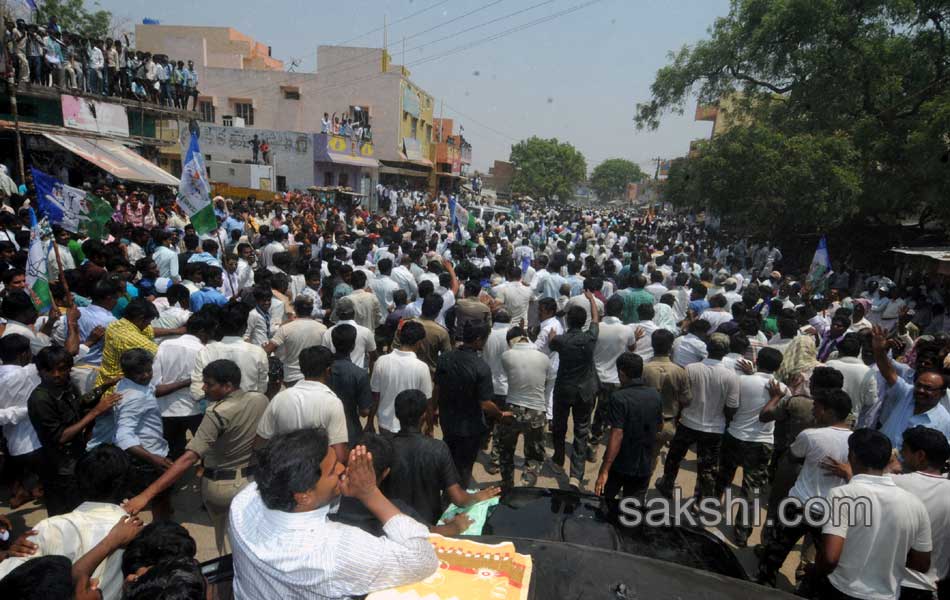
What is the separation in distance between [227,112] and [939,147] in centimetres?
3665

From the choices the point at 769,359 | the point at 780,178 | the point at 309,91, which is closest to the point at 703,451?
the point at 769,359

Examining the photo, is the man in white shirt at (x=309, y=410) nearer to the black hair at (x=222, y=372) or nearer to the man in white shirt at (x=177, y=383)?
the black hair at (x=222, y=372)

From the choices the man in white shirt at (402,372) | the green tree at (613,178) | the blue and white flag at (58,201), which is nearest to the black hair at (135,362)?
the man in white shirt at (402,372)

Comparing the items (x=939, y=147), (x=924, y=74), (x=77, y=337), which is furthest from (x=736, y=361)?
(x=924, y=74)

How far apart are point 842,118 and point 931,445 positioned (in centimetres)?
1795

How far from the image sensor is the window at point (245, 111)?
36.0 metres

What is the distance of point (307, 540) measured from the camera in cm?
163

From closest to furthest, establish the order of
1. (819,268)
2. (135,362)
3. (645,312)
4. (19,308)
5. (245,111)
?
(135,362) → (19,308) → (645,312) → (819,268) → (245,111)

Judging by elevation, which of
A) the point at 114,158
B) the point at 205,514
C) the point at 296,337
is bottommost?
the point at 205,514

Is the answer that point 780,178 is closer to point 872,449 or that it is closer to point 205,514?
point 872,449

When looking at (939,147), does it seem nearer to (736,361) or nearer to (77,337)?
(736,361)

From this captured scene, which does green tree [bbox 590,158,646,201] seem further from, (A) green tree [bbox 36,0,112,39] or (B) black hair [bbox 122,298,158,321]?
(B) black hair [bbox 122,298,158,321]

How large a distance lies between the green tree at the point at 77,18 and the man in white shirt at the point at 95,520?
1494 inches

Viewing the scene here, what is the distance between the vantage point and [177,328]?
4938 mm
